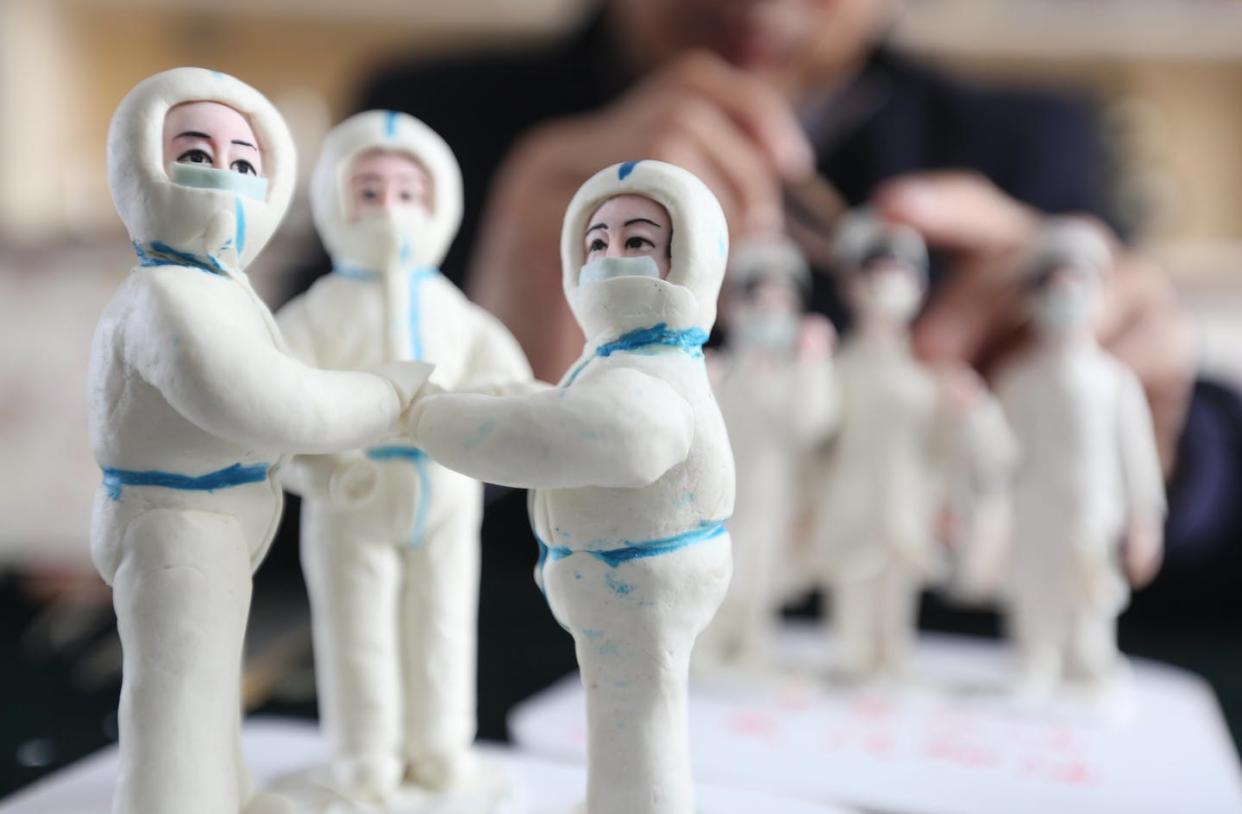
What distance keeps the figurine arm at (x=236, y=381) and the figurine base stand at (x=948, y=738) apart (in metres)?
0.52

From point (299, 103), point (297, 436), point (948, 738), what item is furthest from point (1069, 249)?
point (299, 103)

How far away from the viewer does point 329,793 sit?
0.90 meters

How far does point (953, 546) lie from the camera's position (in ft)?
4.88

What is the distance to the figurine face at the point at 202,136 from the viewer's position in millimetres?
743

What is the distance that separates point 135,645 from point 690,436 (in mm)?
410

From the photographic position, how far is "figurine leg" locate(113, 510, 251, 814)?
2.46 ft

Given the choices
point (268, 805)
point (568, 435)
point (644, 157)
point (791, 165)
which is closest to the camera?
point (568, 435)

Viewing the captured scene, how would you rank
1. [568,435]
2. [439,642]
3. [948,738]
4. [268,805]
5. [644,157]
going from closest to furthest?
[568,435]
[268,805]
[439,642]
[948,738]
[644,157]

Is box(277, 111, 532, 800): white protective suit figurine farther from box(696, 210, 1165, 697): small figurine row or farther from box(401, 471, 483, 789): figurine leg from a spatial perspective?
box(696, 210, 1165, 697): small figurine row

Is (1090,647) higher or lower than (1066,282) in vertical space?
lower

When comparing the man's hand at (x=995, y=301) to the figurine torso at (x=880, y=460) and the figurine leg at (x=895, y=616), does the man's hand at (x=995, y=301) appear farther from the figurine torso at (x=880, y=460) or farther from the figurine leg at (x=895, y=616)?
the figurine leg at (x=895, y=616)

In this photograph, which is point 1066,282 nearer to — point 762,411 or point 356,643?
point 762,411

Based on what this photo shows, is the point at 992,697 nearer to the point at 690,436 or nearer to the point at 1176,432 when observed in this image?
the point at 1176,432

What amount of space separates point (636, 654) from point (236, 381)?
0.32 m
